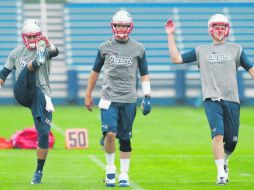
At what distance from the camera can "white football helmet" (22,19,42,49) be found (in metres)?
13.2

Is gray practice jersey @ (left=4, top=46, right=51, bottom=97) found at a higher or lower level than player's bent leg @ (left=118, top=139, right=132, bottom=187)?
higher

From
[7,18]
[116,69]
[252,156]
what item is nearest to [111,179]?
→ [116,69]

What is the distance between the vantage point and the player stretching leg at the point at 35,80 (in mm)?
13234

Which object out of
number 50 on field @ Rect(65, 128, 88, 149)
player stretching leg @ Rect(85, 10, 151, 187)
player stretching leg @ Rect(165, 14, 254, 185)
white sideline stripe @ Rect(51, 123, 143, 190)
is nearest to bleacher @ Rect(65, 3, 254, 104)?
white sideline stripe @ Rect(51, 123, 143, 190)

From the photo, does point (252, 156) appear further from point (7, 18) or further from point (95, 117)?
point (7, 18)

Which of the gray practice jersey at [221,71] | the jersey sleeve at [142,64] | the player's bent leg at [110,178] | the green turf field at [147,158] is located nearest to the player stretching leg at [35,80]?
the green turf field at [147,158]

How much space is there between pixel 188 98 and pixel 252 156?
1531 centimetres

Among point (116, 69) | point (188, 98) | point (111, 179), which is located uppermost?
point (116, 69)

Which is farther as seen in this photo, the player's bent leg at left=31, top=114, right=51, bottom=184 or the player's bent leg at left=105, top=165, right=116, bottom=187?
the player's bent leg at left=31, top=114, right=51, bottom=184

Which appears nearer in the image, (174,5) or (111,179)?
(111,179)

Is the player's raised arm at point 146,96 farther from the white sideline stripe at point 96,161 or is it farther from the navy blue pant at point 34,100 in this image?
the navy blue pant at point 34,100

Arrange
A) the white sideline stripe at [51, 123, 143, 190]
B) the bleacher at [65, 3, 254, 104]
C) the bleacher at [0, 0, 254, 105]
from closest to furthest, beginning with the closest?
the white sideline stripe at [51, 123, 143, 190] → the bleacher at [0, 0, 254, 105] → the bleacher at [65, 3, 254, 104]

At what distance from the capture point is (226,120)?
13.4 m

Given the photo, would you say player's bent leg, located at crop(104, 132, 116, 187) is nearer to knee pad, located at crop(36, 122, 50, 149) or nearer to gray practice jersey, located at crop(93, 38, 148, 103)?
gray practice jersey, located at crop(93, 38, 148, 103)
